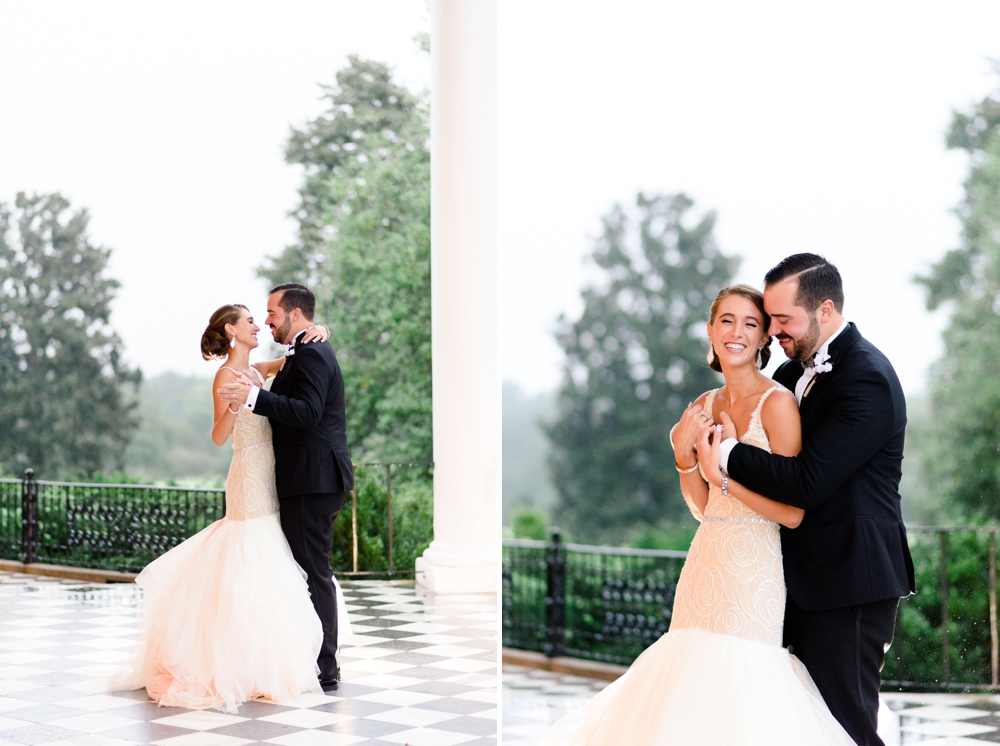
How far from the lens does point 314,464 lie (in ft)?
18.7

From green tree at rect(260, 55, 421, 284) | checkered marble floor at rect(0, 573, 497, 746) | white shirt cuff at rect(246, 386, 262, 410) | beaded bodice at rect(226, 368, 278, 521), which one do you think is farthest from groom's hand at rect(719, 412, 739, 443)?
green tree at rect(260, 55, 421, 284)

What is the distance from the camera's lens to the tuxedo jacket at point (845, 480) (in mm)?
3045

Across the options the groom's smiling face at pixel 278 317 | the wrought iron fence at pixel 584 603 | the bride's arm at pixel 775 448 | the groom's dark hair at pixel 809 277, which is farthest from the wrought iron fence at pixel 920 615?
the groom's dark hair at pixel 809 277

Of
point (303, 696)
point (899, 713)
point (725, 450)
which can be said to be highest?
point (725, 450)

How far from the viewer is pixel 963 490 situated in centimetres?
1400

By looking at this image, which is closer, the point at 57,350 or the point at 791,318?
the point at 791,318

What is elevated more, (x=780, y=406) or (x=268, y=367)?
(x=268, y=367)

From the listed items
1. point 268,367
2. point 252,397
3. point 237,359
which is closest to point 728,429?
point 252,397

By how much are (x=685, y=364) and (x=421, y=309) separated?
21.8ft

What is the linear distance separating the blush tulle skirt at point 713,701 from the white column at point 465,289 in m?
5.61

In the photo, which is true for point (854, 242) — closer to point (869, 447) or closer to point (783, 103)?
point (783, 103)

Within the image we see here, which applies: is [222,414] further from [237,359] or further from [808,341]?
[808,341]

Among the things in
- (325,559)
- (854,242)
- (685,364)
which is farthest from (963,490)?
(325,559)

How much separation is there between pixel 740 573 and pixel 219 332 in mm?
3556
